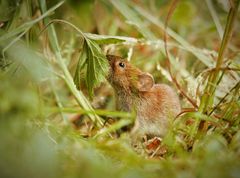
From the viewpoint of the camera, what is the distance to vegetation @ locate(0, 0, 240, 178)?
1.71 meters

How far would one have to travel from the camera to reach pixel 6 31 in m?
2.94

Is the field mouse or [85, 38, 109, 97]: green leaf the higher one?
[85, 38, 109, 97]: green leaf

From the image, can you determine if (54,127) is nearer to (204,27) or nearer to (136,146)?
(136,146)

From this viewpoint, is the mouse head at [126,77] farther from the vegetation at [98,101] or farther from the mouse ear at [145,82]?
the vegetation at [98,101]

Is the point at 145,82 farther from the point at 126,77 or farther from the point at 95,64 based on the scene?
the point at 95,64

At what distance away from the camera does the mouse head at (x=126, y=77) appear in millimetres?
3764

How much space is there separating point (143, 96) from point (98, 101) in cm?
45

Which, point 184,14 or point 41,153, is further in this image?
point 184,14

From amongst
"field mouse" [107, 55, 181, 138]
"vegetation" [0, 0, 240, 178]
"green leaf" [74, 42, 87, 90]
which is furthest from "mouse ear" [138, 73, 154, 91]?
"green leaf" [74, 42, 87, 90]

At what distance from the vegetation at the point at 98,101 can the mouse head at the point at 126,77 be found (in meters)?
0.17

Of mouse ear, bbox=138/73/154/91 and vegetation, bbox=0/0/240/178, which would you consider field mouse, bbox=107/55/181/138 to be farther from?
vegetation, bbox=0/0/240/178

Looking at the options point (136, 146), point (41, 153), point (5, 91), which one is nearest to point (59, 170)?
point (41, 153)

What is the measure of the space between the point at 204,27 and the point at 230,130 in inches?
119

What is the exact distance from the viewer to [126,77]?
153 inches
